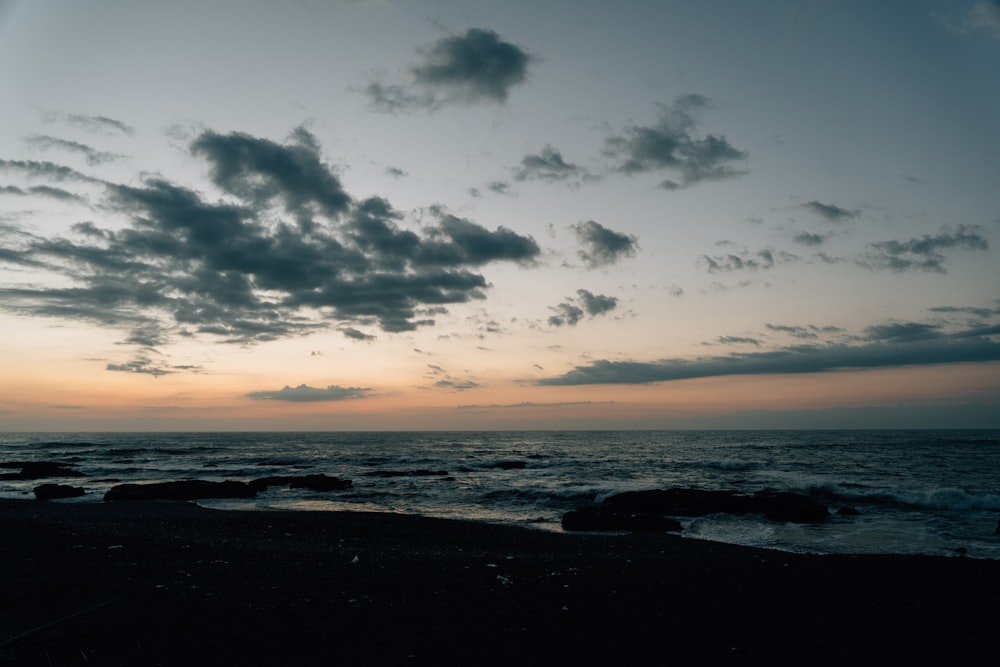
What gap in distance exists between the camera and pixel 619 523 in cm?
2258

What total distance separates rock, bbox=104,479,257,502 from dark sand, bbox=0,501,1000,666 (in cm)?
1712

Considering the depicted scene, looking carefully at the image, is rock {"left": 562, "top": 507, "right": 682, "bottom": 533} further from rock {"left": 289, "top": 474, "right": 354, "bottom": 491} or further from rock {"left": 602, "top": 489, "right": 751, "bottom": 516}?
rock {"left": 289, "top": 474, "right": 354, "bottom": 491}

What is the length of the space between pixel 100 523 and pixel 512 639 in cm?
1946

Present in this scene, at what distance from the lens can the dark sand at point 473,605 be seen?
7633 millimetres

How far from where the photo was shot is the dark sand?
7.63m

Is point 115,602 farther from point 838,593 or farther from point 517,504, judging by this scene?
point 517,504

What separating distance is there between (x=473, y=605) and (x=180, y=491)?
99.2 feet

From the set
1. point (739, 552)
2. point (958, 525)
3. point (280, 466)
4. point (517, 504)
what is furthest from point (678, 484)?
point (280, 466)

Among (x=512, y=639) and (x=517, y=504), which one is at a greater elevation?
(x=512, y=639)

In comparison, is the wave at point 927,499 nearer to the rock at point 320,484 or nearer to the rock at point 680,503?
the rock at point 680,503

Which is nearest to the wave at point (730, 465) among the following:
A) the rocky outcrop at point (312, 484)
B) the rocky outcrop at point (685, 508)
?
the rocky outcrop at point (685, 508)

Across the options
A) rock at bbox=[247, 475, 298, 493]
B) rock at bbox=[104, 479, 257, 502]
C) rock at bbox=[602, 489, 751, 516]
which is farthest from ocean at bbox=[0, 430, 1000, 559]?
rock at bbox=[104, 479, 257, 502]

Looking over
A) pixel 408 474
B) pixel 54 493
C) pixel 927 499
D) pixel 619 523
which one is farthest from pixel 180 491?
pixel 927 499

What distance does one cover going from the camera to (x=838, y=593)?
10.5 meters
